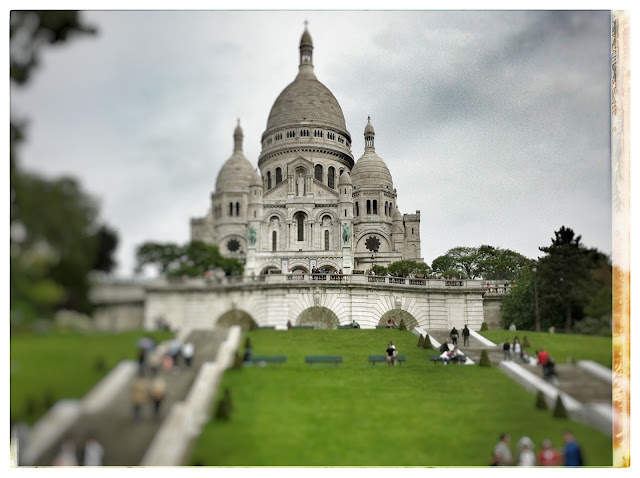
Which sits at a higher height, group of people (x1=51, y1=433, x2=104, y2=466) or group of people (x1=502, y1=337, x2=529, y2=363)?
group of people (x1=502, y1=337, x2=529, y2=363)

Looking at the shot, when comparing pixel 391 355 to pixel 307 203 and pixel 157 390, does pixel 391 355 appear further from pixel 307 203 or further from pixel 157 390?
pixel 307 203

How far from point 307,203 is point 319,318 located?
1771 cm

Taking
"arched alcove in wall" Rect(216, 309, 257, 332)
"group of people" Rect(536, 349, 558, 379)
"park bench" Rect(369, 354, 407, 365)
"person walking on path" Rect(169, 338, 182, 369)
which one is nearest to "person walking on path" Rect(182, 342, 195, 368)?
"person walking on path" Rect(169, 338, 182, 369)

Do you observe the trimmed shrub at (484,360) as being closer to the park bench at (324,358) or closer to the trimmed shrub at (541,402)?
the park bench at (324,358)

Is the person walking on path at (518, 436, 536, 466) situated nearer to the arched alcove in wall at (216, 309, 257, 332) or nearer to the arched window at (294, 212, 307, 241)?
the arched alcove in wall at (216, 309, 257, 332)

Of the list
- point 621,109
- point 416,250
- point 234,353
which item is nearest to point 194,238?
point 234,353

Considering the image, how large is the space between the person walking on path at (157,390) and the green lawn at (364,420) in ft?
3.19

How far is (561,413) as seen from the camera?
46.0ft

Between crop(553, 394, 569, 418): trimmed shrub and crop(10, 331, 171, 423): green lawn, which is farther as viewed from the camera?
crop(553, 394, 569, 418): trimmed shrub

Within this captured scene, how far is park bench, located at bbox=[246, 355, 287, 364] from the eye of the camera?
1564 centimetres

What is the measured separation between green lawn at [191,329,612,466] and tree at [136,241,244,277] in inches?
82.5

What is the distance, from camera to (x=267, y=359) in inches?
633

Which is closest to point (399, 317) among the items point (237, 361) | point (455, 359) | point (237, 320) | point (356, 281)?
point (356, 281)

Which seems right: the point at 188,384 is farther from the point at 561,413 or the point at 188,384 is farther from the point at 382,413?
the point at 561,413
